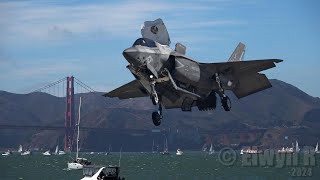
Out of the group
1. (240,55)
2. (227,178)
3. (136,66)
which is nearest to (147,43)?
(136,66)

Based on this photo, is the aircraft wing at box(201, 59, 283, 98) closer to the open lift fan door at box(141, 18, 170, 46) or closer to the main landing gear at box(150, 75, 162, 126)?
the open lift fan door at box(141, 18, 170, 46)

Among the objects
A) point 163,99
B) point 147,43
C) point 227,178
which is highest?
point 147,43

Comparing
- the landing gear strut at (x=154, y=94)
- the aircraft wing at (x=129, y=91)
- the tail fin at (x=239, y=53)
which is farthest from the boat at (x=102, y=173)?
the landing gear strut at (x=154, y=94)

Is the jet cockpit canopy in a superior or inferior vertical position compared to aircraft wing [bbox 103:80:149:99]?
superior

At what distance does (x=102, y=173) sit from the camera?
8038 centimetres

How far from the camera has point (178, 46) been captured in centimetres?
5228

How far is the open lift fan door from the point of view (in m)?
50.8

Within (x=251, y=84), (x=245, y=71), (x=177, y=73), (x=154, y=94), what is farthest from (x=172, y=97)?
(x=251, y=84)

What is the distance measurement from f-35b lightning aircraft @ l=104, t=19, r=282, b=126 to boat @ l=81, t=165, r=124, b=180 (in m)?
22.8

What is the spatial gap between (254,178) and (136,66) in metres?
121

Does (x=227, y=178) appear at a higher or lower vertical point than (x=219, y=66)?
lower

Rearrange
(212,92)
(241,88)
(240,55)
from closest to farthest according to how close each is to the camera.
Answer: (212,92), (241,88), (240,55)

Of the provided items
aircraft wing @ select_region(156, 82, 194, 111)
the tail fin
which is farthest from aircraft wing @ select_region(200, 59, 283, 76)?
the tail fin

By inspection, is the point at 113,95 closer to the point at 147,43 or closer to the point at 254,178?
the point at 147,43
